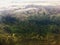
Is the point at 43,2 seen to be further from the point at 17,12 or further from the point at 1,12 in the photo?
the point at 1,12

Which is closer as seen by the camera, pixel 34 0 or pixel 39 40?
pixel 39 40

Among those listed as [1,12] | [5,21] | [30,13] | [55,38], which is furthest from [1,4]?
[55,38]

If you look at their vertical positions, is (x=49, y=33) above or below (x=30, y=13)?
below

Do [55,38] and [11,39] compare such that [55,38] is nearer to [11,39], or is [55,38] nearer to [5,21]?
[11,39]

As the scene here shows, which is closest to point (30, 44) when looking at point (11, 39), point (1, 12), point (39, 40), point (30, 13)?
point (39, 40)

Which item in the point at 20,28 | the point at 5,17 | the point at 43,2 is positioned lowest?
Answer: the point at 20,28

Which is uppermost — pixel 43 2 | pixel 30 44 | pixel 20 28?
pixel 43 2
